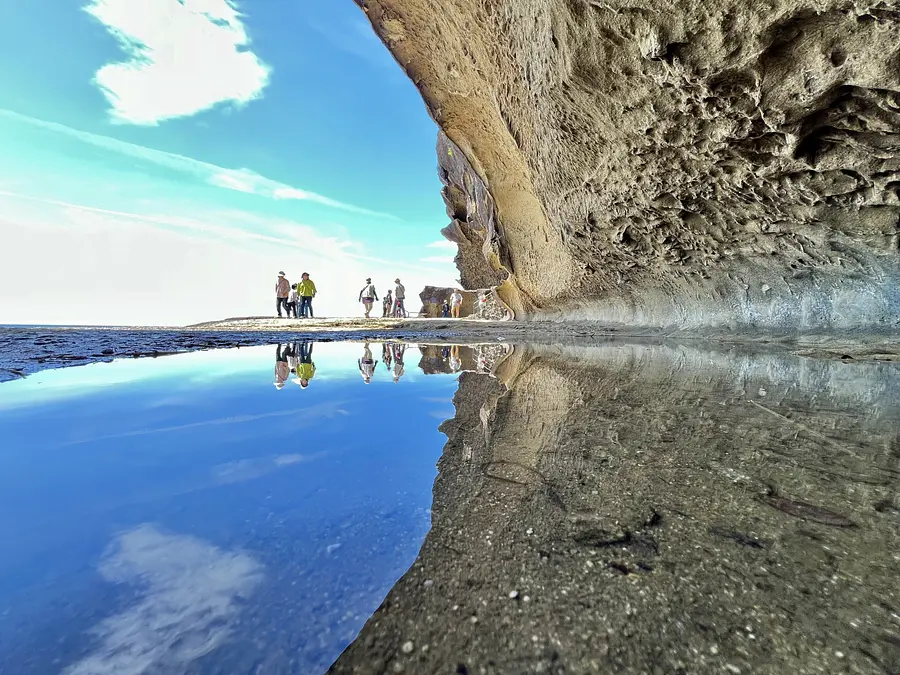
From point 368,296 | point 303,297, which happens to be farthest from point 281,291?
point 368,296

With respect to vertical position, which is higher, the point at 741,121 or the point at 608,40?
the point at 608,40

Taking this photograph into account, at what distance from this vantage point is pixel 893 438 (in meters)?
1.48

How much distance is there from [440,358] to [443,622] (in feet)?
11.7

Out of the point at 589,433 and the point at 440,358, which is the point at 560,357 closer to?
the point at 440,358

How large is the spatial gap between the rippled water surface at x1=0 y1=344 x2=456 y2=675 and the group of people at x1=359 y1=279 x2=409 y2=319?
1511 centimetres

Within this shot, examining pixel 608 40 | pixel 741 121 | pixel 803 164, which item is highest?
pixel 608 40

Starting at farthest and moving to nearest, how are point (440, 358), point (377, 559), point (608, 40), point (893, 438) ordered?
1. point (440, 358)
2. point (608, 40)
3. point (893, 438)
4. point (377, 559)

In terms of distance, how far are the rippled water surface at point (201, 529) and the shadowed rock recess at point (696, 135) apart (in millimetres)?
3369

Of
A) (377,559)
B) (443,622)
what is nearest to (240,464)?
(377,559)

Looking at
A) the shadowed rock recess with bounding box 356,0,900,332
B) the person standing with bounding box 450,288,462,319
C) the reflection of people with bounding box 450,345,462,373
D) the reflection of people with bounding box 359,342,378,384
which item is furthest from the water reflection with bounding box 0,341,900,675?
the person standing with bounding box 450,288,462,319

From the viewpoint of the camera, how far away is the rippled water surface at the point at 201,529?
0.57 m

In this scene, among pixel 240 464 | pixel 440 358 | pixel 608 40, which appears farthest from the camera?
pixel 440 358

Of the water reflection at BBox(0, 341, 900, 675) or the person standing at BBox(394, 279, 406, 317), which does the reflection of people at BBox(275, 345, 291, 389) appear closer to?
the water reflection at BBox(0, 341, 900, 675)

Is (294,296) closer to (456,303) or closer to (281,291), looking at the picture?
(281,291)
